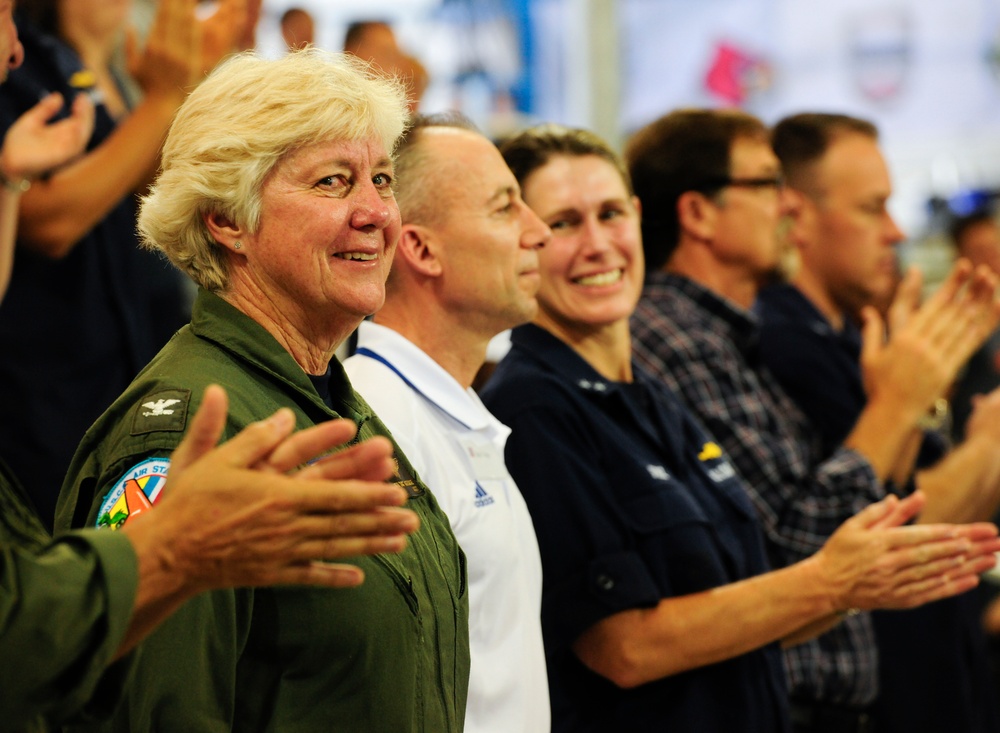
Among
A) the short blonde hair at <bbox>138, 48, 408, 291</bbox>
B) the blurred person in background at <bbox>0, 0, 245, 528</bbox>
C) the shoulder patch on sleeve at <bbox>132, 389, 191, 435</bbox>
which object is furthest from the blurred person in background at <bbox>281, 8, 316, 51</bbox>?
the shoulder patch on sleeve at <bbox>132, 389, 191, 435</bbox>

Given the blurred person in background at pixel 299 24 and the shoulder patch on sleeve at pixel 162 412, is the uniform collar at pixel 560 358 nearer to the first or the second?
the shoulder patch on sleeve at pixel 162 412

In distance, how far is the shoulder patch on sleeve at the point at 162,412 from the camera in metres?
1.33

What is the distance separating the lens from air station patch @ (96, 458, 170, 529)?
1286mm

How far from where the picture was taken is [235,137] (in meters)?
1.52

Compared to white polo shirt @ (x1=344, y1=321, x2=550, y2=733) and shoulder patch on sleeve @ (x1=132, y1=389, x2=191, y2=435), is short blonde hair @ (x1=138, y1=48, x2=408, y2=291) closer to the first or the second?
shoulder patch on sleeve @ (x1=132, y1=389, x2=191, y2=435)

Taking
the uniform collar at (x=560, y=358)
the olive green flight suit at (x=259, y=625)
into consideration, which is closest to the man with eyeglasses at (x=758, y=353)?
the uniform collar at (x=560, y=358)

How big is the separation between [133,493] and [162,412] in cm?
10

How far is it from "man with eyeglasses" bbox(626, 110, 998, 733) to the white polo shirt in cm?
76

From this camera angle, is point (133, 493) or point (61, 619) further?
point (133, 493)

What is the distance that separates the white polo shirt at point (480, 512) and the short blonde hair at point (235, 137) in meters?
0.42

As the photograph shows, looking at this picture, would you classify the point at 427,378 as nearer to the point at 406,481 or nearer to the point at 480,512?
the point at 480,512

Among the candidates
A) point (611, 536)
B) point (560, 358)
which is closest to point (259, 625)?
point (611, 536)

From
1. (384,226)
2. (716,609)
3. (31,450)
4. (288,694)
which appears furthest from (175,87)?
(288,694)

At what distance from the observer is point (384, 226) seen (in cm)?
165
